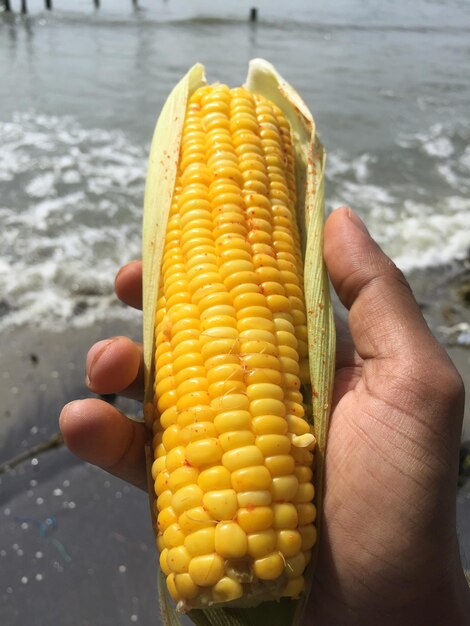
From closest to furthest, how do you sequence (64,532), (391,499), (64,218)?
(391,499) < (64,532) < (64,218)

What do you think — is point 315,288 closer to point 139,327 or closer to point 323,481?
point 323,481

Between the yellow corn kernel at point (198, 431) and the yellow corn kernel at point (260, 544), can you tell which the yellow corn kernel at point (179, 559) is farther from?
the yellow corn kernel at point (198, 431)

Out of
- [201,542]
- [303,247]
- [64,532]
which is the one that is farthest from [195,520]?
[64,532]

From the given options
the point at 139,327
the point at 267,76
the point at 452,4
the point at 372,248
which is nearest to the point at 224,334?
the point at 372,248

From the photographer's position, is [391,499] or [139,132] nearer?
[391,499]

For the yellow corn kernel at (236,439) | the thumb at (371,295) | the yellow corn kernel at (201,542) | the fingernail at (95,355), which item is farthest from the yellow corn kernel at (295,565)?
the fingernail at (95,355)

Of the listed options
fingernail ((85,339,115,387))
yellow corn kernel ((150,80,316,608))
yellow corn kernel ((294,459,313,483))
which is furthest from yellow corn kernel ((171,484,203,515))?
fingernail ((85,339,115,387))

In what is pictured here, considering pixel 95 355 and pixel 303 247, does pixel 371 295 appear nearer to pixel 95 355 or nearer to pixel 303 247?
pixel 303 247
